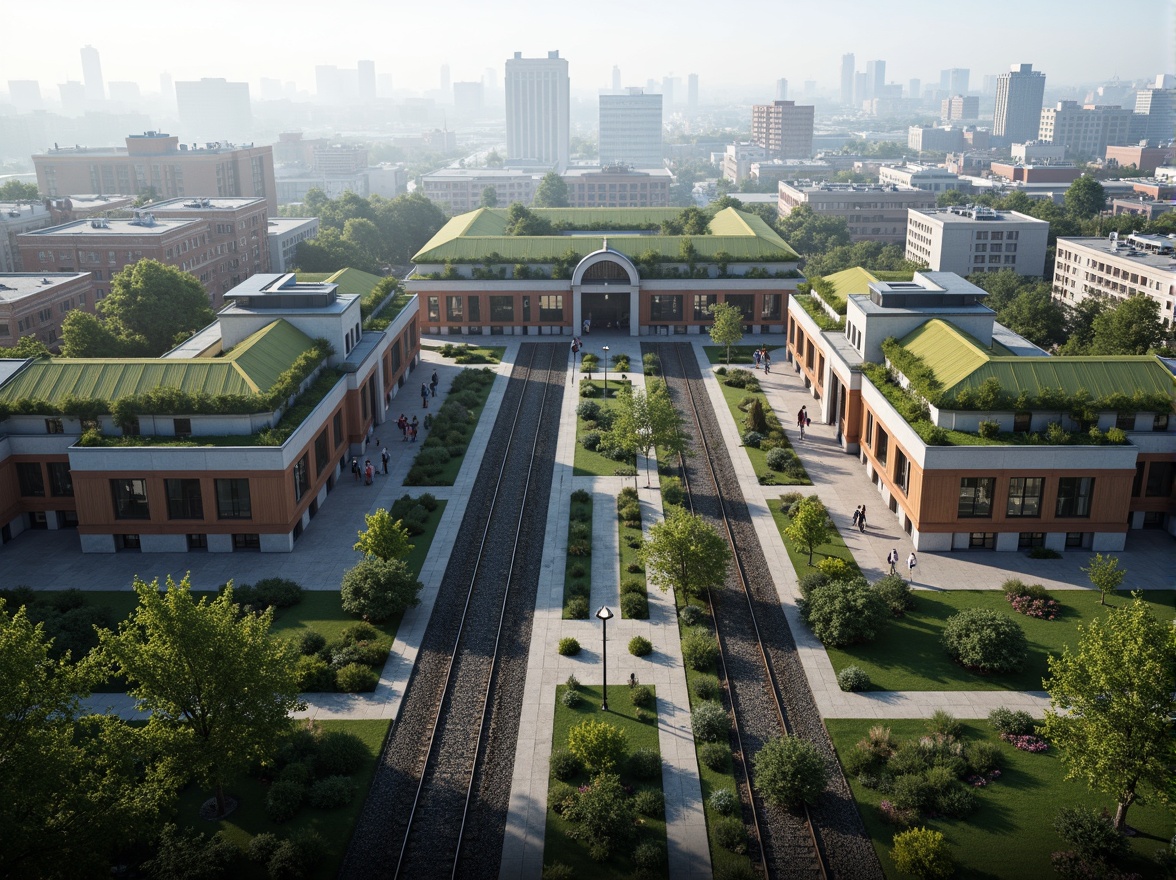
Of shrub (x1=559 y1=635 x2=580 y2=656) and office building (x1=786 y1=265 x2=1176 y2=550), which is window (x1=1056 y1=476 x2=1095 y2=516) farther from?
shrub (x1=559 y1=635 x2=580 y2=656)

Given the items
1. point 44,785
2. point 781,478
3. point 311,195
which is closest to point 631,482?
point 781,478

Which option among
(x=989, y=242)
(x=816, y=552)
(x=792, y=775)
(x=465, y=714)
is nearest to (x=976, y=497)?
(x=816, y=552)

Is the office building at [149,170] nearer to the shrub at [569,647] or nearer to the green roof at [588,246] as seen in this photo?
the green roof at [588,246]

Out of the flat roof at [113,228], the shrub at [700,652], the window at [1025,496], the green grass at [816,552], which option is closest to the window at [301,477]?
the shrub at [700,652]

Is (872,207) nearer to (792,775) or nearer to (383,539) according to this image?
(383,539)

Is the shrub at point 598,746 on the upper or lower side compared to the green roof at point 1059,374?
lower

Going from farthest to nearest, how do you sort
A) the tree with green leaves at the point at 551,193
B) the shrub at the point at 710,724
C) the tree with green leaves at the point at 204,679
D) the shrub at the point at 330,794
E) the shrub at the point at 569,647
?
the tree with green leaves at the point at 551,193 < the shrub at the point at 569,647 < the shrub at the point at 710,724 < the shrub at the point at 330,794 < the tree with green leaves at the point at 204,679
